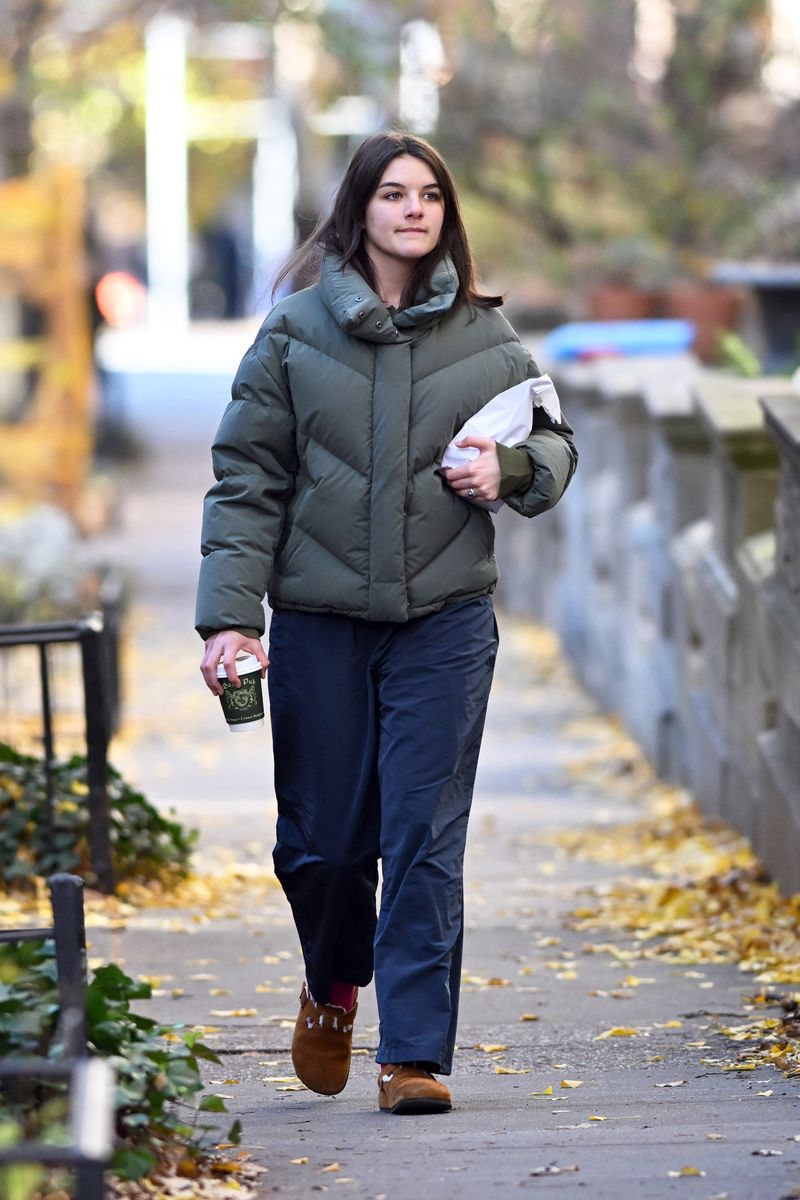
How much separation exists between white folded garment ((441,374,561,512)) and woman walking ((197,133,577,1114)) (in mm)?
23

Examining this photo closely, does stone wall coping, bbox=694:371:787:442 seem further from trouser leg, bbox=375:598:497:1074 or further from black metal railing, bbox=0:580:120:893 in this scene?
trouser leg, bbox=375:598:497:1074

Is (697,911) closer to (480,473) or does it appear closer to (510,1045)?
(510,1045)

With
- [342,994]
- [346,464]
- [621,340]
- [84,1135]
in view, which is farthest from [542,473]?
[621,340]

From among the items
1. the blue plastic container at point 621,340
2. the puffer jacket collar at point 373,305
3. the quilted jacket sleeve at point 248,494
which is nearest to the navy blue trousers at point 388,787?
the quilted jacket sleeve at point 248,494

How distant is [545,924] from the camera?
6297mm

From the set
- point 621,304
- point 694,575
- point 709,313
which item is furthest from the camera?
point 621,304

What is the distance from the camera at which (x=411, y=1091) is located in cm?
405

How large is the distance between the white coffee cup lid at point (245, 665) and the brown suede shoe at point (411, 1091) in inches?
31.2

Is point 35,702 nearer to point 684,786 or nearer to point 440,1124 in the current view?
point 684,786

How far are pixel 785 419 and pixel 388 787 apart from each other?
216 cm

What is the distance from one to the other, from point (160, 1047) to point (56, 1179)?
466mm

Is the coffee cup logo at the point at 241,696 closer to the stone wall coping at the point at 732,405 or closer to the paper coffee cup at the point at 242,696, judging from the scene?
→ the paper coffee cup at the point at 242,696

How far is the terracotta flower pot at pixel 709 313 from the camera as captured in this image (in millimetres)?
14312

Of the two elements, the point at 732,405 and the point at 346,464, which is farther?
the point at 732,405
